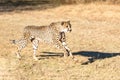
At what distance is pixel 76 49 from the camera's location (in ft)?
58.6

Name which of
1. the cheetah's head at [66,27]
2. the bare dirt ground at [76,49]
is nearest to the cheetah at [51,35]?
the cheetah's head at [66,27]

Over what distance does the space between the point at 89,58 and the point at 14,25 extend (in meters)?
10.9

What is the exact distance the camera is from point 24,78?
1278 centimetres

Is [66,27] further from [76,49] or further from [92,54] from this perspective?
[76,49]

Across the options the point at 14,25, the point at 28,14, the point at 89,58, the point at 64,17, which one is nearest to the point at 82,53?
the point at 89,58

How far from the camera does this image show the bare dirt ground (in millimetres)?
13334

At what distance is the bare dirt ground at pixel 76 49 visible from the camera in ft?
43.7

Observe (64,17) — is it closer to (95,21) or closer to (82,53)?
(95,21)

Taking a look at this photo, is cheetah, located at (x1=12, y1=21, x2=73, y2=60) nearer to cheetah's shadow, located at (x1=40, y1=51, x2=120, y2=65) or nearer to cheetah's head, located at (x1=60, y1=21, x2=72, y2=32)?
cheetah's head, located at (x1=60, y1=21, x2=72, y2=32)

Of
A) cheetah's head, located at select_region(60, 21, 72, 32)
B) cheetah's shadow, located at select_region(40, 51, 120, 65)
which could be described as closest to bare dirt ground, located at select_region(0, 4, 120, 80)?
cheetah's shadow, located at select_region(40, 51, 120, 65)

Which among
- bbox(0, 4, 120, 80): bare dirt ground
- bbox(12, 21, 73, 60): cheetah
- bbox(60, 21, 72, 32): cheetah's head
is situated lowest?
bbox(0, 4, 120, 80): bare dirt ground

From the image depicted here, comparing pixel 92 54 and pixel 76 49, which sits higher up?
pixel 92 54

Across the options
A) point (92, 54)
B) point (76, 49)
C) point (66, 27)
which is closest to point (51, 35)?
point (66, 27)

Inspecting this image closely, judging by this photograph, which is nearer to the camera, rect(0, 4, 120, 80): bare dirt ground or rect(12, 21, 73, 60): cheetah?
rect(0, 4, 120, 80): bare dirt ground
